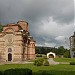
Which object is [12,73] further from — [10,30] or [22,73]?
[10,30]

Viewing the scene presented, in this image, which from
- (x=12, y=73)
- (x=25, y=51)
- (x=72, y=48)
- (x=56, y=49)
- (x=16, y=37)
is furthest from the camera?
(x=56, y=49)

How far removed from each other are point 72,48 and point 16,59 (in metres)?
32.6

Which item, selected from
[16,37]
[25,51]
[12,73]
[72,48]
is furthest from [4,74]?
[72,48]

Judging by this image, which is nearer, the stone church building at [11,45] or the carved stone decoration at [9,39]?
the stone church building at [11,45]

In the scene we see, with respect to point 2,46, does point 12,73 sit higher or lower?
lower

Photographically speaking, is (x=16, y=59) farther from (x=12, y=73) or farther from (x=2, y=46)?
(x=12, y=73)

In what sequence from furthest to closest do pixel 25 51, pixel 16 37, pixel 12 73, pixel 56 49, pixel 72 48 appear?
pixel 56 49 < pixel 72 48 < pixel 25 51 < pixel 16 37 < pixel 12 73

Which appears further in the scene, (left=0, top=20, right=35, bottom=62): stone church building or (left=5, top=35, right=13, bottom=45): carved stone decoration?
(left=5, top=35, right=13, bottom=45): carved stone decoration

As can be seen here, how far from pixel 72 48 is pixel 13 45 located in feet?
108

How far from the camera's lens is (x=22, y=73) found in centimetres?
1605

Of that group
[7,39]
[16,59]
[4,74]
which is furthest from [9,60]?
[4,74]

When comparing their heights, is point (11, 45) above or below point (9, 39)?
below

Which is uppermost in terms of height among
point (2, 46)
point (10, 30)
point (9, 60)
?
point (10, 30)

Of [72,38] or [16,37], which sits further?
[72,38]
